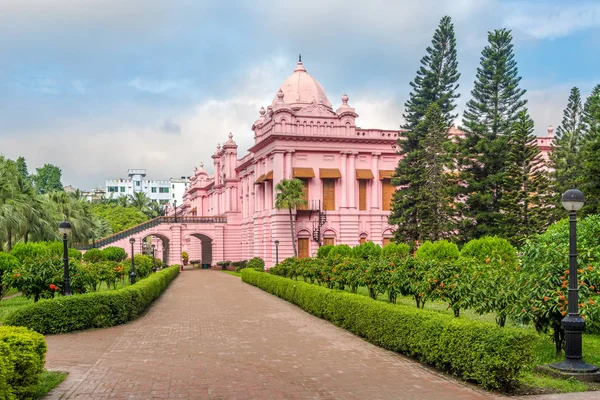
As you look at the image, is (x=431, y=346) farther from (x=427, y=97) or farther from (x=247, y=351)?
(x=427, y=97)

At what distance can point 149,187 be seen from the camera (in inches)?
5123

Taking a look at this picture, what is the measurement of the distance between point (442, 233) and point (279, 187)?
1137 cm

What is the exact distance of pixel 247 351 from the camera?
11.8m

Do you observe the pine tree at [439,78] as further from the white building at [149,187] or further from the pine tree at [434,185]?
the white building at [149,187]

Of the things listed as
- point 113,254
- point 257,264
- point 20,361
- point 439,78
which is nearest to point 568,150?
point 439,78

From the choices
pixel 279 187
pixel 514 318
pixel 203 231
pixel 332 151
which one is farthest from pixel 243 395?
pixel 203 231

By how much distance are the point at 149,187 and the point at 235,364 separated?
124 meters

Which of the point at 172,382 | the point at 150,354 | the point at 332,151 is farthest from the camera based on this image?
the point at 332,151

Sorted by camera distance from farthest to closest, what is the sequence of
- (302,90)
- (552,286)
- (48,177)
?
1. (48,177)
2. (302,90)
3. (552,286)

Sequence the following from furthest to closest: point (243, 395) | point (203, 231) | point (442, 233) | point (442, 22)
Answer: point (203, 231), point (442, 22), point (442, 233), point (243, 395)

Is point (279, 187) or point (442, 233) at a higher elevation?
point (279, 187)

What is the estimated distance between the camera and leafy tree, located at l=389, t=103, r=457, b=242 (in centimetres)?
3394

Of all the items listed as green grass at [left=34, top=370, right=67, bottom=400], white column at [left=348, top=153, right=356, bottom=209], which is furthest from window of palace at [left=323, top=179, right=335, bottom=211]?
green grass at [left=34, top=370, right=67, bottom=400]

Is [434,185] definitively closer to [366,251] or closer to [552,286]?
[366,251]
